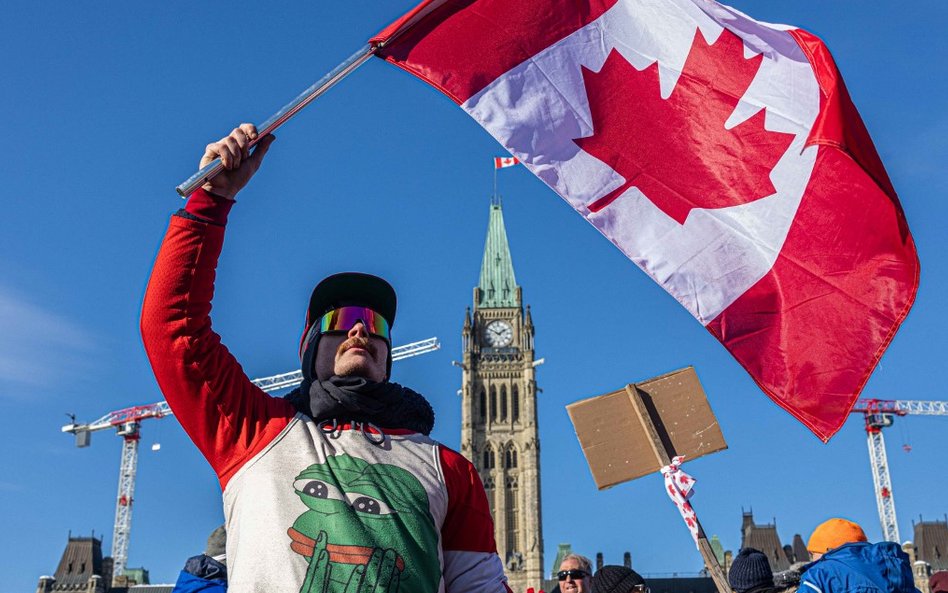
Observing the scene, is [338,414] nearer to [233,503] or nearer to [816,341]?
[233,503]

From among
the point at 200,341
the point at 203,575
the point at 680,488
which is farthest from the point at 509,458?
the point at 200,341

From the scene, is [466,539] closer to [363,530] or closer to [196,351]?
[363,530]

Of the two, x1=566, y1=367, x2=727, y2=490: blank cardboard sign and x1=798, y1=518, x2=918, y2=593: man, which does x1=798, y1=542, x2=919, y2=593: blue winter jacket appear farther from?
x1=566, y1=367, x2=727, y2=490: blank cardboard sign

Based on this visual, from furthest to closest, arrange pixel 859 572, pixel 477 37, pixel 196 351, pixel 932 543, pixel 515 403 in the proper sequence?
pixel 515 403, pixel 932 543, pixel 477 37, pixel 859 572, pixel 196 351

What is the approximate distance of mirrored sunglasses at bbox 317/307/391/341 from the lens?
3477 millimetres

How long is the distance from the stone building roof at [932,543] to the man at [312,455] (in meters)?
81.2

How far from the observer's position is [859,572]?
4961mm

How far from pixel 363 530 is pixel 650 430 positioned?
355cm

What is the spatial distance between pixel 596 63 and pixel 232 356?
3.40 meters

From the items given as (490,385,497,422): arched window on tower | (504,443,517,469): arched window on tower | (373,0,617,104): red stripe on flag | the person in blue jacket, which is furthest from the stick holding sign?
(490,385,497,422): arched window on tower

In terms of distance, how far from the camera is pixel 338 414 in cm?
323

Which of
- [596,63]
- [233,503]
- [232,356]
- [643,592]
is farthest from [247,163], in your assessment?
[643,592]

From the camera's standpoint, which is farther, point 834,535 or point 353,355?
point 834,535

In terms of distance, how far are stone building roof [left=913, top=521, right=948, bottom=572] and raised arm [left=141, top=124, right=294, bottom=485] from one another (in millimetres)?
81626
